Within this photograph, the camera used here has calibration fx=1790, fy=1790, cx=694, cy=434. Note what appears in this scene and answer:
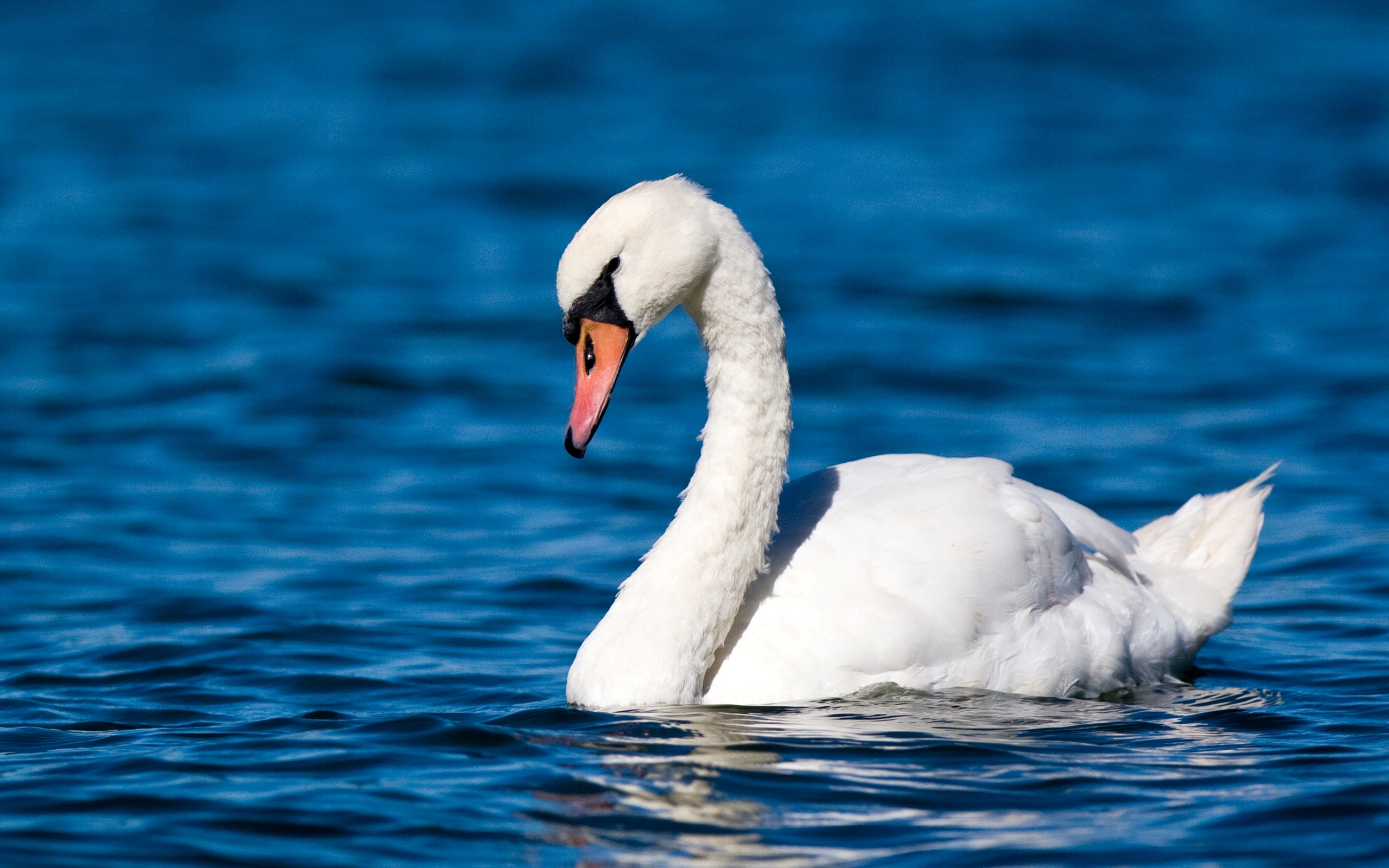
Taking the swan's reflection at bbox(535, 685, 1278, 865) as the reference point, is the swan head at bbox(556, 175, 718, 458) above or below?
above

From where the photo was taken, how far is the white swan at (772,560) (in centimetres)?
605

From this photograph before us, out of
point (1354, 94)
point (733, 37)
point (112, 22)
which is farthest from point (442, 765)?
point (112, 22)

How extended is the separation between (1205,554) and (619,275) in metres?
2.93

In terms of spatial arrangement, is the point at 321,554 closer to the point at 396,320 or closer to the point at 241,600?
the point at 241,600

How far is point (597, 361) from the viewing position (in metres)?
6.05

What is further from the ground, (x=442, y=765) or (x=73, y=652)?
(x=73, y=652)

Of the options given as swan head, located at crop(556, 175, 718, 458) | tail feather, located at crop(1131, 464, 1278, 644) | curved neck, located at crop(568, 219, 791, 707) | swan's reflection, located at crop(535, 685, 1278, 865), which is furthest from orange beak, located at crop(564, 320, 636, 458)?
tail feather, located at crop(1131, 464, 1278, 644)

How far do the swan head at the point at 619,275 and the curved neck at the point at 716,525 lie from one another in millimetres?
202

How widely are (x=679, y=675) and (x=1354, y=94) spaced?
16.5 m

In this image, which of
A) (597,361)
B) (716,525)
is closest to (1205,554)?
(716,525)

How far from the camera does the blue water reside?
5.30 m

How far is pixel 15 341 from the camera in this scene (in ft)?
42.1

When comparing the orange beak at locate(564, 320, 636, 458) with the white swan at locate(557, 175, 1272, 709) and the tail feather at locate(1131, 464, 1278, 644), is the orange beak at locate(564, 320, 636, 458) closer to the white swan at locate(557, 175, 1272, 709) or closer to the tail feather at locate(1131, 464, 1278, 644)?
the white swan at locate(557, 175, 1272, 709)

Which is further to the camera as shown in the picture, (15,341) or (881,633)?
(15,341)
